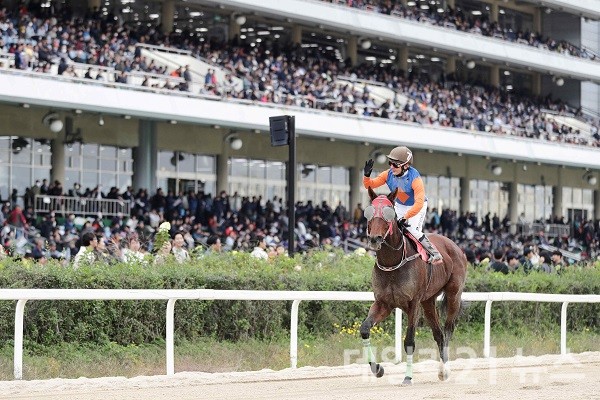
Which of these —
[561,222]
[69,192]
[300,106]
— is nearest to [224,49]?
[300,106]

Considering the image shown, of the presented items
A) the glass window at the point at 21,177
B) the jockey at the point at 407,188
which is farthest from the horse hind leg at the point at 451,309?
the glass window at the point at 21,177

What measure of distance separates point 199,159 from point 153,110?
5.40 m

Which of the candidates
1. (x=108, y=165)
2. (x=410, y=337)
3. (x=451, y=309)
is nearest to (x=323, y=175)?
(x=108, y=165)

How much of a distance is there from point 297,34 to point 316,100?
229 inches

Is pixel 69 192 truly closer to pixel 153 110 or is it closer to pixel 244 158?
pixel 153 110

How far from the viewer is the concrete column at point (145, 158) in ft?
96.2

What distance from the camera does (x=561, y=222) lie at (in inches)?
1655

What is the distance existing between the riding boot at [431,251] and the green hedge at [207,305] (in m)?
1.54

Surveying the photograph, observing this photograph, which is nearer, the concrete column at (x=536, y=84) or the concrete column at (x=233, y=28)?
the concrete column at (x=233, y=28)

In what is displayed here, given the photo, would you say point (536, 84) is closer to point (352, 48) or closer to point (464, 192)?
point (464, 192)

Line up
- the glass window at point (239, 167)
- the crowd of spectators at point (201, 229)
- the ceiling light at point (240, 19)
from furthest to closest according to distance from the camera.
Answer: the glass window at point (239, 167) → the ceiling light at point (240, 19) → the crowd of spectators at point (201, 229)

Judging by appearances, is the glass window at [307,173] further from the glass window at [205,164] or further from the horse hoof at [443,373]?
the horse hoof at [443,373]

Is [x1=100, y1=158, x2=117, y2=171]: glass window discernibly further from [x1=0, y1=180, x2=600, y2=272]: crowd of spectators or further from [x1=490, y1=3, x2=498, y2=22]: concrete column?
[x1=490, y1=3, x2=498, y2=22]: concrete column

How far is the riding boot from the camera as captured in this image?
33.1ft
